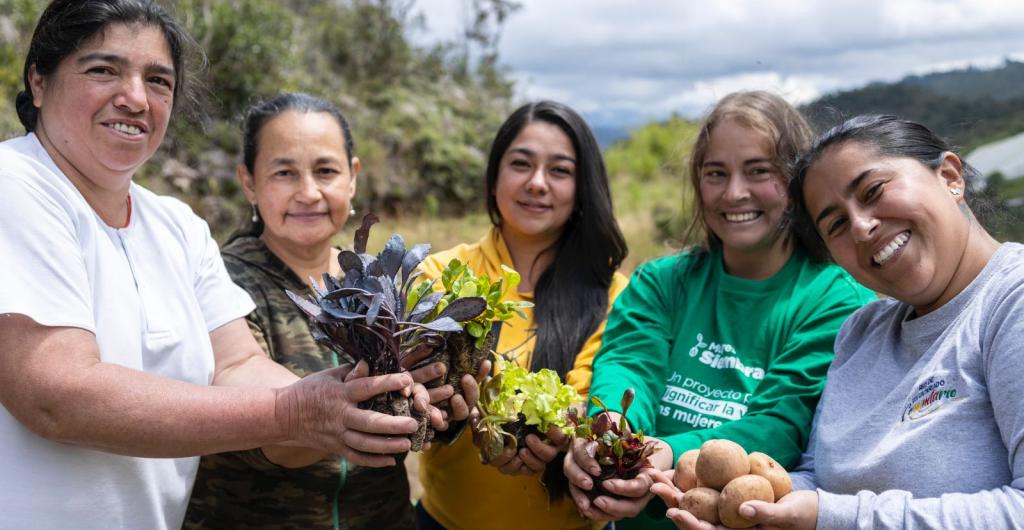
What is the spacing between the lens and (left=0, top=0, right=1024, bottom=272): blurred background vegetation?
9.64m

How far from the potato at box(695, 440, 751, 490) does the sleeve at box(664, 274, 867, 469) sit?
33 centimetres

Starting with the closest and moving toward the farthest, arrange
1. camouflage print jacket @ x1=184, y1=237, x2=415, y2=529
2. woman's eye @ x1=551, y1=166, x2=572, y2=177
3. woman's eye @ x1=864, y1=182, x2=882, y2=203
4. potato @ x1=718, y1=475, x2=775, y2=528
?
1. potato @ x1=718, y1=475, x2=775, y2=528
2. woman's eye @ x1=864, y1=182, x2=882, y2=203
3. camouflage print jacket @ x1=184, y1=237, x2=415, y2=529
4. woman's eye @ x1=551, y1=166, x2=572, y2=177

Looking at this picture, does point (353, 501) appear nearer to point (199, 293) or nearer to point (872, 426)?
point (199, 293)

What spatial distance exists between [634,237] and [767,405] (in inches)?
372

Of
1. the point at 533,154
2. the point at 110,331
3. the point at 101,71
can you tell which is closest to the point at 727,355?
the point at 533,154

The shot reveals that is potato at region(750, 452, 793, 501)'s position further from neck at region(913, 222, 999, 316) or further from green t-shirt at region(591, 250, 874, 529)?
neck at region(913, 222, 999, 316)

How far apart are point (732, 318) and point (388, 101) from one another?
1147cm

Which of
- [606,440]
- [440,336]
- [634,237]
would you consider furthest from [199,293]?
[634,237]

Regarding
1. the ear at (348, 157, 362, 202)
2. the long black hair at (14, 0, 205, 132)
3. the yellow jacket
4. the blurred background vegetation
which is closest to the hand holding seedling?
the yellow jacket

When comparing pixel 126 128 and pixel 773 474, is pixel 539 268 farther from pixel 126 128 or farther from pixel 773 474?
pixel 126 128

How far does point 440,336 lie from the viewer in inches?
92.0

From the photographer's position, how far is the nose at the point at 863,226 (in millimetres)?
2162

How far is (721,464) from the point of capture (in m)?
2.17

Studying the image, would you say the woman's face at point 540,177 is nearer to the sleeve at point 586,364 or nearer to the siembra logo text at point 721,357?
the sleeve at point 586,364
